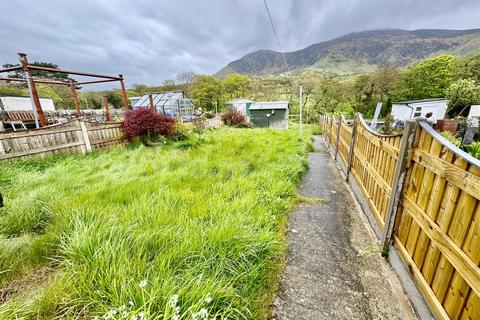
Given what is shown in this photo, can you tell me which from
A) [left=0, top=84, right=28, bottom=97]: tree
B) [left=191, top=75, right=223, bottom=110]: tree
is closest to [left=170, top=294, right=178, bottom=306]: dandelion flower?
[left=191, top=75, right=223, bottom=110]: tree

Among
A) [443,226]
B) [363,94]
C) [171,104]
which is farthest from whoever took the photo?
[363,94]

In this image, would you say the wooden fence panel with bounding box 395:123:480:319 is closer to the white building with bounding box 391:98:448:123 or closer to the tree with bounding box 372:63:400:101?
the white building with bounding box 391:98:448:123

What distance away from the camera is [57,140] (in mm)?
5949

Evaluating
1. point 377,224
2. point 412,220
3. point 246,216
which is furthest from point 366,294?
point 246,216

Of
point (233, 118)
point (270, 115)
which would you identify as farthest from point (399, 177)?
point (270, 115)

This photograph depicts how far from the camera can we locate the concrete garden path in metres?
1.72

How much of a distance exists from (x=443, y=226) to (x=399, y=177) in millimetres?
764

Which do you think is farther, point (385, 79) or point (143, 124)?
point (385, 79)

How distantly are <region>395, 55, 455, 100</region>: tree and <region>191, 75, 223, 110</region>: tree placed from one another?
89.6ft

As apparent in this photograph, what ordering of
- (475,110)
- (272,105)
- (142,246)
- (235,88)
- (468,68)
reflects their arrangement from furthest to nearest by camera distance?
(235,88) < (468,68) < (272,105) < (475,110) < (142,246)

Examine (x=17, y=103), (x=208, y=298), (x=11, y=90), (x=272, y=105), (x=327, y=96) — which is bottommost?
(x=208, y=298)

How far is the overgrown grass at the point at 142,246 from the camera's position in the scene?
1.42 metres

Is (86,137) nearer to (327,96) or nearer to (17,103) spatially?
(17,103)

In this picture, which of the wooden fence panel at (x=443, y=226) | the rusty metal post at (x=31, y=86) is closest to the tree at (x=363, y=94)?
the wooden fence panel at (x=443, y=226)
